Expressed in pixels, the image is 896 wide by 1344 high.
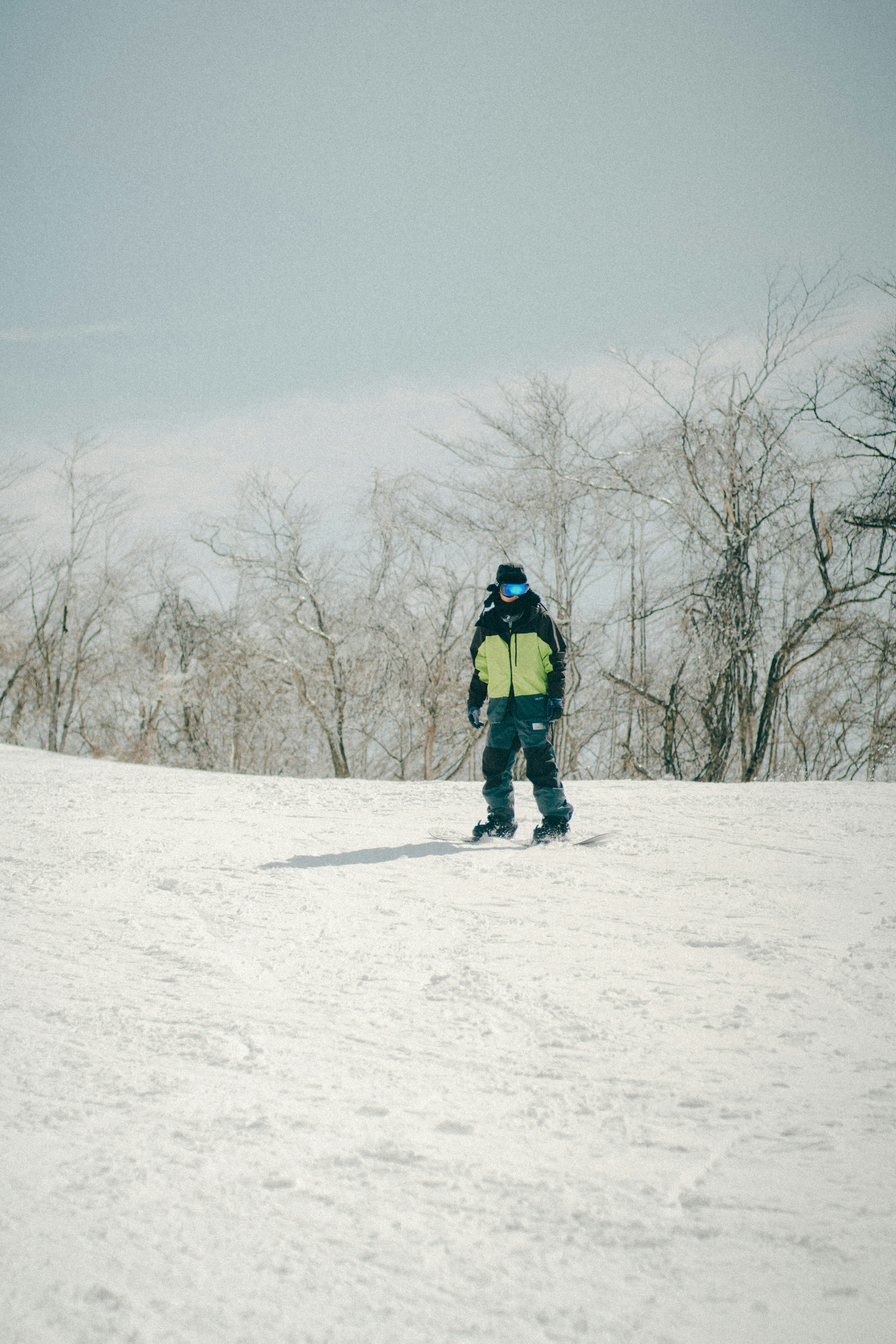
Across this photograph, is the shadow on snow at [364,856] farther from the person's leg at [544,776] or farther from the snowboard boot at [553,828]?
the person's leg at [544,776]

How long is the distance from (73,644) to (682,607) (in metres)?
15.4

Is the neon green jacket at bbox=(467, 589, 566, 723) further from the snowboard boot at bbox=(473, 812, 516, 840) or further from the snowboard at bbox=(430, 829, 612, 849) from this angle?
the snowboard at bbox=(430, 829, 612, 849)

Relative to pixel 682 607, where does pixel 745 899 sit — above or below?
below

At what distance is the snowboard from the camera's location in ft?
16.9

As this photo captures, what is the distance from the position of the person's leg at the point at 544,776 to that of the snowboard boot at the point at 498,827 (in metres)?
0.23

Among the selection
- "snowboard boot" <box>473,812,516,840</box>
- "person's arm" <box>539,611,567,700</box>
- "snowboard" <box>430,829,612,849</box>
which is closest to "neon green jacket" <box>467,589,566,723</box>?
"person's arm" <box>539,611,567,700</box>

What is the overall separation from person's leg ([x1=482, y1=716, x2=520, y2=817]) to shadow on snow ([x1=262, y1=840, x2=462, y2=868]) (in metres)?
0.43

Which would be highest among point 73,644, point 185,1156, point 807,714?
point 73,644

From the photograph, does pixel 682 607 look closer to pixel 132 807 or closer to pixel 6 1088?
pixel 132 807

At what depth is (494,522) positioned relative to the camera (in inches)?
682

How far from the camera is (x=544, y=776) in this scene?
5.29 metres

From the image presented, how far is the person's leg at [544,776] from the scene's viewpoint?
5281mm

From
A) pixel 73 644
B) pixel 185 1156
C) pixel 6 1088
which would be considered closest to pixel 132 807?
pixel 6 1088

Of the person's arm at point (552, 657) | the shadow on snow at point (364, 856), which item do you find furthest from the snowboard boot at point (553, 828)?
the person's arm at point (552, 657)
